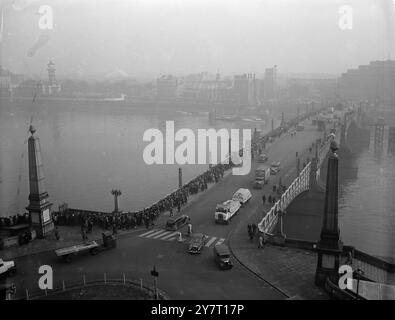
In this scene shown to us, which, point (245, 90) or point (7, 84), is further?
point (245, 90)

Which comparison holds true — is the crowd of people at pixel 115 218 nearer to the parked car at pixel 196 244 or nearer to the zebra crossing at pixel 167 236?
the zebra crossing at pixel 167 236

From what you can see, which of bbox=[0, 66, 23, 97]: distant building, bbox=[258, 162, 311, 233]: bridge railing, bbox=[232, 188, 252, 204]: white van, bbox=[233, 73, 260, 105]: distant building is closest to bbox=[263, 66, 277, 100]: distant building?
bbox=[233, 73, 260, 105]: distant building

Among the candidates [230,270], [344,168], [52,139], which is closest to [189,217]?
[230,270]

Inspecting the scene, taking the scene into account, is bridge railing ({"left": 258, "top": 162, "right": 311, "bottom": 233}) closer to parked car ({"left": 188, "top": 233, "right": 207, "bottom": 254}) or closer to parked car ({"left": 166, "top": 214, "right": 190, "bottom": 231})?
parked car ({"left": 188, "top": 233, "right": 207, "bottom": 254})

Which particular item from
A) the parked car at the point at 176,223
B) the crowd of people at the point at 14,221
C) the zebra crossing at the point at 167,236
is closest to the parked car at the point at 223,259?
the zebra crossing at the point at 167,236

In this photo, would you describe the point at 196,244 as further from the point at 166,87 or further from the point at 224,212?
the point at 166,87

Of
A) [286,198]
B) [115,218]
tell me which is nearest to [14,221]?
[115,218]

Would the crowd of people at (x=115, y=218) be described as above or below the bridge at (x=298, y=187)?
above
